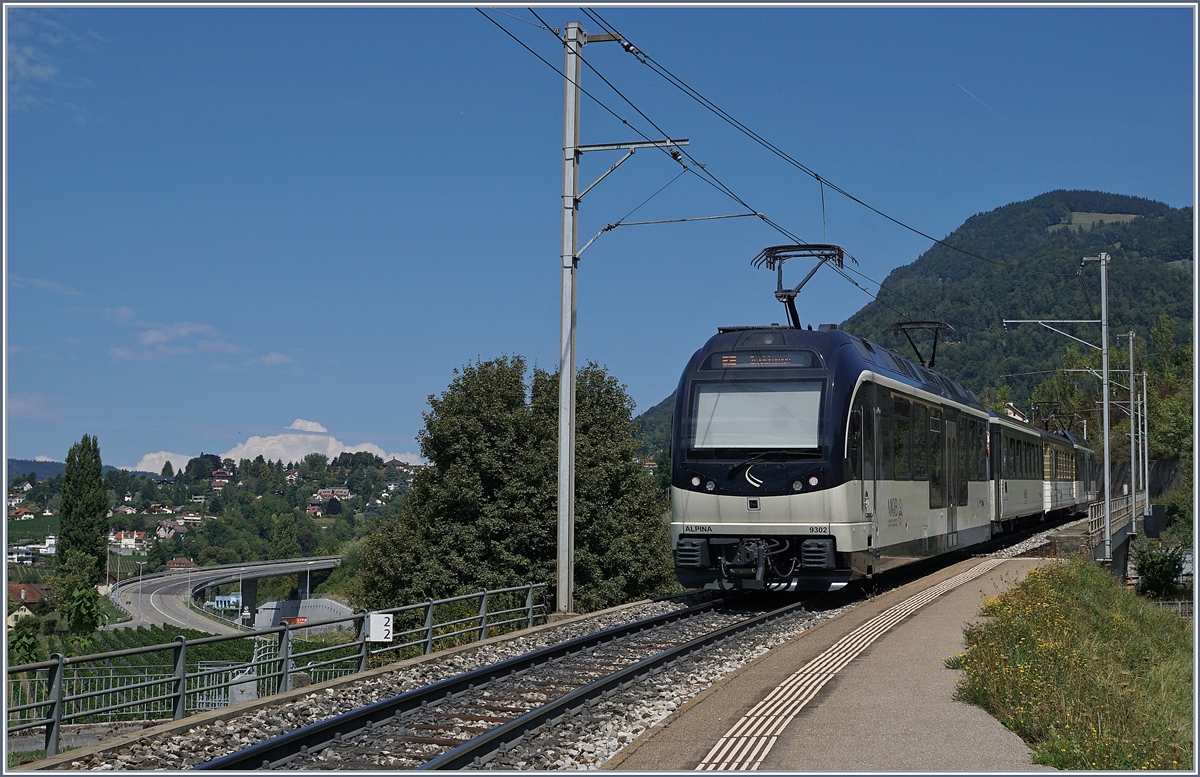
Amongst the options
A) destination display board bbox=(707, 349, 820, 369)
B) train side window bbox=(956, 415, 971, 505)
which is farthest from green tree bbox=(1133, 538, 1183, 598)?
destination display board bbox=(707, 349, 820, 369)

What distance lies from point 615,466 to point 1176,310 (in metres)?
89.2

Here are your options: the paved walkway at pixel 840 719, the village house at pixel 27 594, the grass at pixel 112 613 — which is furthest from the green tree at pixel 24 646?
the village house at pixel 27 594

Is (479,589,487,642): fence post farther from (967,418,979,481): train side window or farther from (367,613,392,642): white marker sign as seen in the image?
(967,418,979,481): train side window

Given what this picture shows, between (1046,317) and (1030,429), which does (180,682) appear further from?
(1046,317)

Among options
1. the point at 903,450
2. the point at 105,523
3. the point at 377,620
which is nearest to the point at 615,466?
the point at 903,450

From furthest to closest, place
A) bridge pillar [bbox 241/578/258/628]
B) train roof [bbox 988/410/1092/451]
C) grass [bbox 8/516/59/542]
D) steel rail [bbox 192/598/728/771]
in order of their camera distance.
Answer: grass [bbox 8/516/59/542]
bridge pillar [bbox 241/578/258/628]
train roof [bbox 988/410/1092/451]
steel rail [bbox 192/598/728/771]

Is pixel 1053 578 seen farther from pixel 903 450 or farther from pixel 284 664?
pixel 284 664

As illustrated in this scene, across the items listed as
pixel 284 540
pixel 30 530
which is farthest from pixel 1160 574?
pixel 30 530

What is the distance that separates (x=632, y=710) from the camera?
10.2m

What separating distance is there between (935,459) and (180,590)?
139854mm

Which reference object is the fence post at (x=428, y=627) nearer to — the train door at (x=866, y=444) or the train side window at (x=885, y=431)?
the train door at (x=866, y=444)

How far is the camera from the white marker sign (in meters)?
13.0

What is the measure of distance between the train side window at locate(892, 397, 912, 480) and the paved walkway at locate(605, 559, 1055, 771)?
4.61 meters

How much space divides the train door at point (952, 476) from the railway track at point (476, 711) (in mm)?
8563
